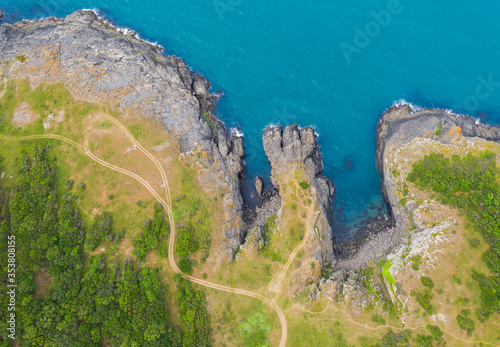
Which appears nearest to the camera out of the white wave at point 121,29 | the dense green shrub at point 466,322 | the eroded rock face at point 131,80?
the dense green shrub at point 466,322

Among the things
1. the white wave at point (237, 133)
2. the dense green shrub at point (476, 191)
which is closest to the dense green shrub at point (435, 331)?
the dense green shrub at point (476, 191)

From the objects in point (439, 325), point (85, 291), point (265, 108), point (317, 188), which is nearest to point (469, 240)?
point (439, 325)

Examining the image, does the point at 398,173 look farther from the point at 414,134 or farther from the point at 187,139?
the point at 187,139

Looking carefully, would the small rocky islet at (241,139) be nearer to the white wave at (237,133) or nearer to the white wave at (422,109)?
the white wave at (422,109)

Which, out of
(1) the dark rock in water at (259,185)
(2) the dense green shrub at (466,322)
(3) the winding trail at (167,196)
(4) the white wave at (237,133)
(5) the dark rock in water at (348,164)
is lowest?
(3) the winding trail at (167,196)

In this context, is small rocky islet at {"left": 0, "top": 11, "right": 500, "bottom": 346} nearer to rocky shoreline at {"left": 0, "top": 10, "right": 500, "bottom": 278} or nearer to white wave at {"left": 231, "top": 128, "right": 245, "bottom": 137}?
rocky shoreline at {"left": 0, "top": 10, "right": 500, "bottom": 278}
